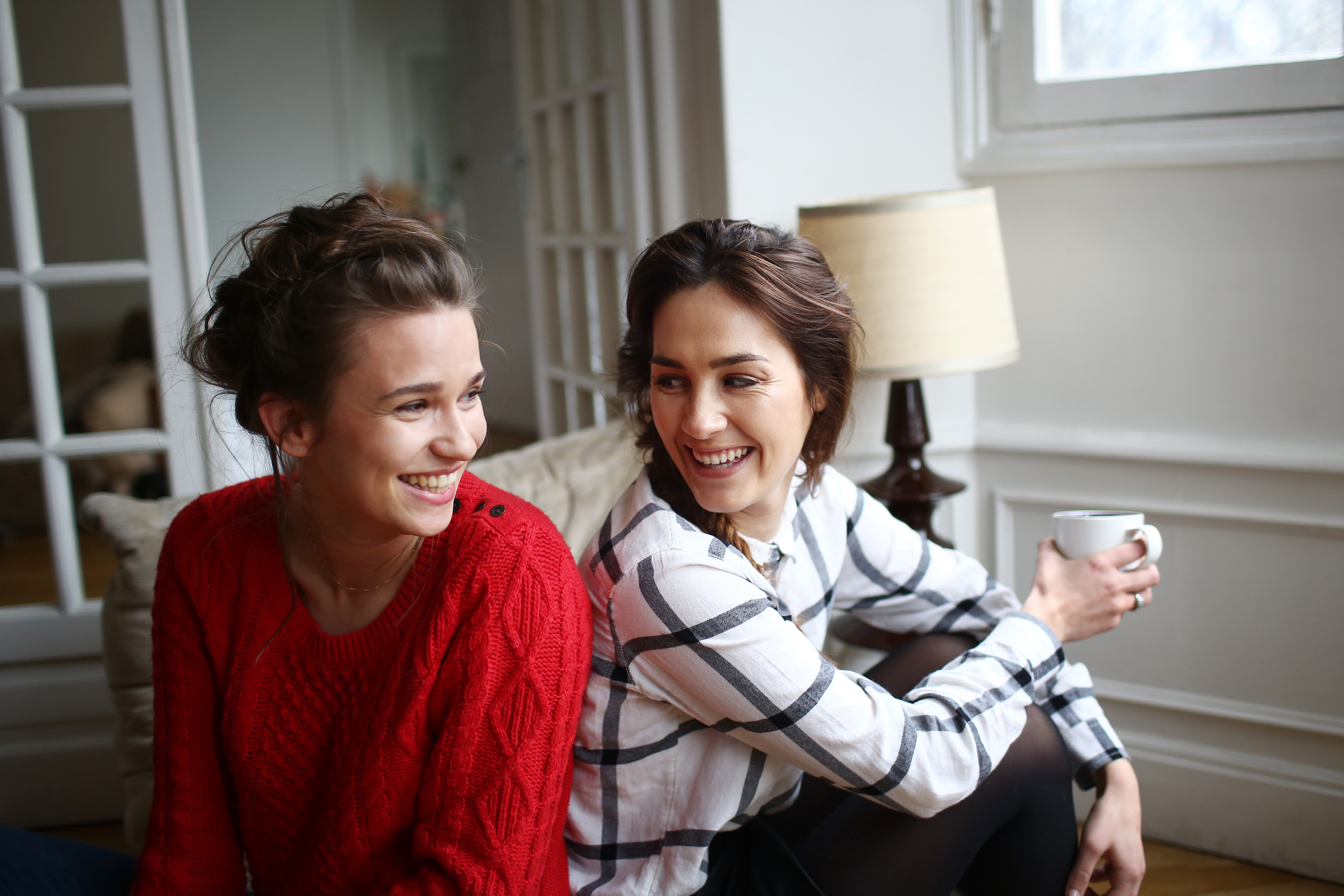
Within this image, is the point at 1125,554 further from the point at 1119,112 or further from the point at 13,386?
the point at 13,386

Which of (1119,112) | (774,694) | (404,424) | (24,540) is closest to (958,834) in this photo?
(774,694)

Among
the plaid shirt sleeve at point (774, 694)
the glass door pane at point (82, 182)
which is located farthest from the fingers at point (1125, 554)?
the glass door pane at point (82, 182)

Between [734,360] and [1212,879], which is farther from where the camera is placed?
[1212,879]

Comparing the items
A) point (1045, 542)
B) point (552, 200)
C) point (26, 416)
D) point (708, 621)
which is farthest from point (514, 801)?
point (26, 416)

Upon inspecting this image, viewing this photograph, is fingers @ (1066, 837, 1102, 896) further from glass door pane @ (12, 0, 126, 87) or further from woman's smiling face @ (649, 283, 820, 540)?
glass door pane @ (12, 0, 126, 87)

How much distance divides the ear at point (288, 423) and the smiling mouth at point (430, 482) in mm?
98

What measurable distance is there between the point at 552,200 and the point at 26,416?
256cm

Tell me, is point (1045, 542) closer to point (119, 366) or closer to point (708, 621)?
point (708, 621)

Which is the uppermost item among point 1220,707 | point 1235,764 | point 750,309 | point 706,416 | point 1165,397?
point 750,309

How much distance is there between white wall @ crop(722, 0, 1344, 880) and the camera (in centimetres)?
178

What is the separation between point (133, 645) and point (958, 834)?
1.24 m

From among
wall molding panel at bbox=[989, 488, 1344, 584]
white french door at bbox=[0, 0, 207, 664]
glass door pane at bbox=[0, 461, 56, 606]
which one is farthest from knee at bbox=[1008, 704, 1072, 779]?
glass door pane at bbox=[0, 461, 56, 606]

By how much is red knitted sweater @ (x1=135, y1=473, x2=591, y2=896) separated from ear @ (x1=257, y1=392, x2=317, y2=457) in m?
0.17

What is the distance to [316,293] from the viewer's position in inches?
37.8
